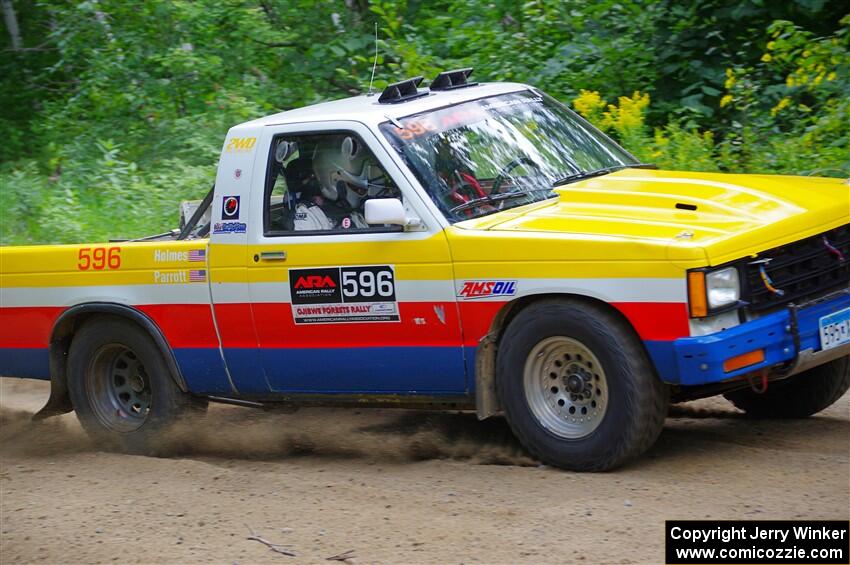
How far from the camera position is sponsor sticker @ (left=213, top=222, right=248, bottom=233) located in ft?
21.7

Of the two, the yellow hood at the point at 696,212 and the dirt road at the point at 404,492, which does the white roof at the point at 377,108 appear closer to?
the yellow hood at the point at 696,212

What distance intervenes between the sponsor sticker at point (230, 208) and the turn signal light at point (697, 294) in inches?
103

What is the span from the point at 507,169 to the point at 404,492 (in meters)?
1.78

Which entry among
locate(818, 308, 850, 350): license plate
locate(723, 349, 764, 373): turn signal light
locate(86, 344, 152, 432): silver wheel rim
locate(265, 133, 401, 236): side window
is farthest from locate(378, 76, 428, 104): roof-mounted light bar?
locate(818, 308, 850, 350): license plate

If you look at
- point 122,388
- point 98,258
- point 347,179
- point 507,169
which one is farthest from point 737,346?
point 122,388

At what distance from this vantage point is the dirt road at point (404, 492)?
16.5ft

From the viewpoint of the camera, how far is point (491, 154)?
6.43 m

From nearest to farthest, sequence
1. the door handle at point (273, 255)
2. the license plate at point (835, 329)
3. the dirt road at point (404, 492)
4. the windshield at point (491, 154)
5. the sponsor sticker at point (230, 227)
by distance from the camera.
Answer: the dirt road at point (404, 492) < the license plate at point (835, 329) < the windshield at point (491, 154) < the door handle at point (273, 255) < the sponsor sticker at point (230, 227)

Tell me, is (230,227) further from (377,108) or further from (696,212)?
(696,212)

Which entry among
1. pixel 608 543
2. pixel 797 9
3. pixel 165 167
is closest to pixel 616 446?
pixel 608 543

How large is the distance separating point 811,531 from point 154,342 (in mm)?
3995

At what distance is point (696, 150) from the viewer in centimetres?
978

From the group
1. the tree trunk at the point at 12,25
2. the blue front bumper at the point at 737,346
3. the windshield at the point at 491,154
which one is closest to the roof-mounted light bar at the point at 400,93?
the windshield at the point at 491,154

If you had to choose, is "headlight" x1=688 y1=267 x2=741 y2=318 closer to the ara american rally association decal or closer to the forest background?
the ara american rally association decal
